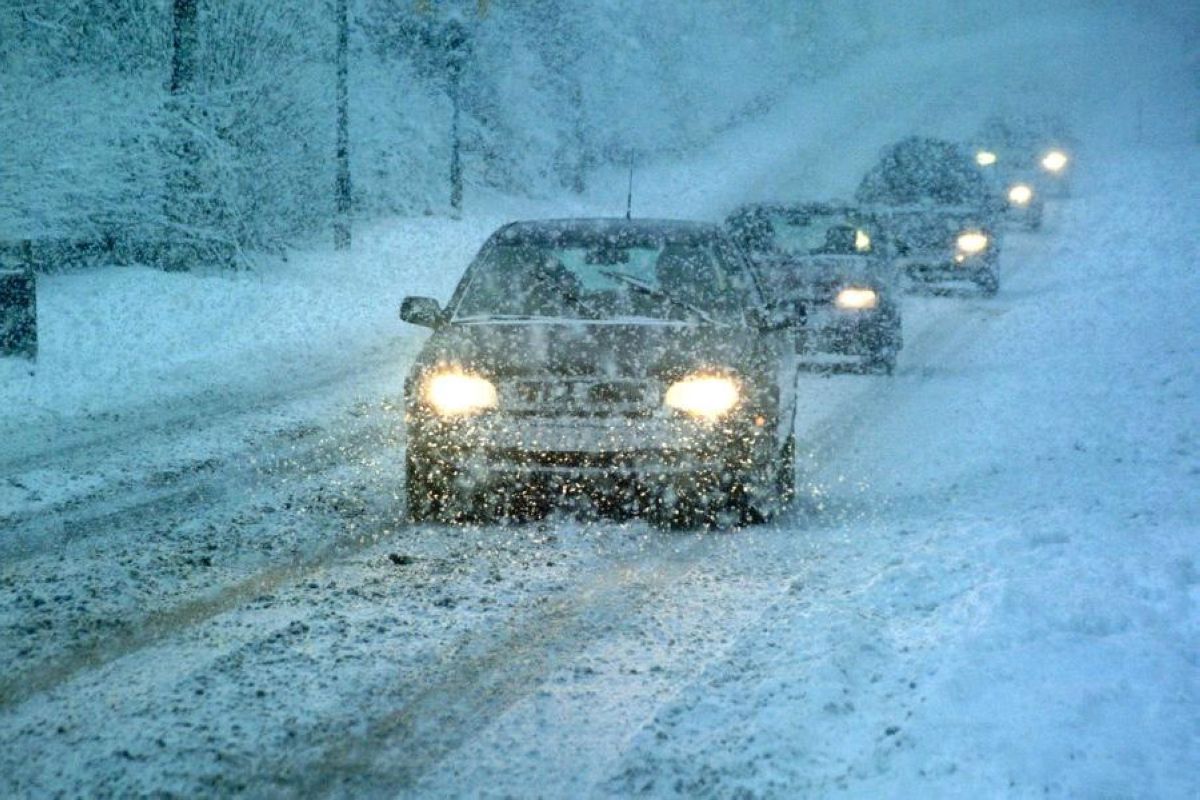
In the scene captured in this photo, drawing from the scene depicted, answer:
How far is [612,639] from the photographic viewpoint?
4859 millimetres

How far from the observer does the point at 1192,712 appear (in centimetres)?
381

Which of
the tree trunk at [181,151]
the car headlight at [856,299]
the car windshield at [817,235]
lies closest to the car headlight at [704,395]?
the car headlight at [856,299]

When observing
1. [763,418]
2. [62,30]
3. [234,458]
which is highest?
[62,30]

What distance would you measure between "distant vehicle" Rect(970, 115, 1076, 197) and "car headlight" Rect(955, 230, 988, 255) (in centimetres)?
1194

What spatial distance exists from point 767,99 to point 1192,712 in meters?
56.7

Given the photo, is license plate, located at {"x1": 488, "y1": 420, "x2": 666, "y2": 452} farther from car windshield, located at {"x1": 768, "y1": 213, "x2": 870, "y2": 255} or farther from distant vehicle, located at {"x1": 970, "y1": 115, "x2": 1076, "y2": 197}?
distant vehicle, located at {"x1": 970, "y1": 115, "x2": 1076, "y2": 197}

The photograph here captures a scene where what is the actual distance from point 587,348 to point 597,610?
1779 mm

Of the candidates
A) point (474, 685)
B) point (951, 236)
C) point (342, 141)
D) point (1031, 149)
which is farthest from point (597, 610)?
point (1031, 149)

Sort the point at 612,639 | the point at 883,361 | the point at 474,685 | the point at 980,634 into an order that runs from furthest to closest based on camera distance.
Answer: the point at 883,361
the point at 612,639
the point at 980,634
the point at 474,685

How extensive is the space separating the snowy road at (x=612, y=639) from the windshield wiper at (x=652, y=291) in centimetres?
127

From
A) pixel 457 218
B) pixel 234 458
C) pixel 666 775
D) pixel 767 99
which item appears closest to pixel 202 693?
pixel 666 775

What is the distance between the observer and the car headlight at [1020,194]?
2853cm

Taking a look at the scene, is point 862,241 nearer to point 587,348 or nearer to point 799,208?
point 799,208

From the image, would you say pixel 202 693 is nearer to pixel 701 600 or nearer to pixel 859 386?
pixel 701 600
